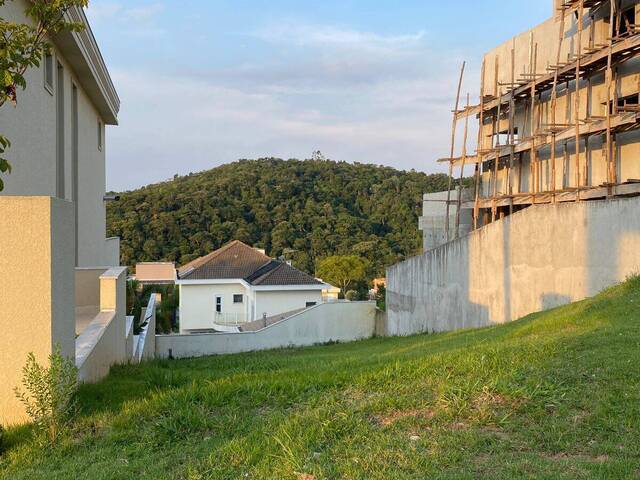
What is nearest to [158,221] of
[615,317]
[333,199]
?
[333,199]

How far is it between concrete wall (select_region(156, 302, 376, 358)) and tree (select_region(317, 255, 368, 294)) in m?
19.0

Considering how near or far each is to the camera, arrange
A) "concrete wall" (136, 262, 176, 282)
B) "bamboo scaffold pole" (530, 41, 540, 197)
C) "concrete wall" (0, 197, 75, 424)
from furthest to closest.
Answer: "concrete wall" (136, 262, 176, 282) → "bamboo scaffold pole" (530, 41, 540, 197) → "concrete wall" (0, 197, 75, 424)

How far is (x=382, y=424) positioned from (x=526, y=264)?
1065 cm

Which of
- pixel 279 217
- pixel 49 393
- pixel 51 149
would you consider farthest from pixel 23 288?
pixel 279 217

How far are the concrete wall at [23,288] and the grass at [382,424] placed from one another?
50 centimetres

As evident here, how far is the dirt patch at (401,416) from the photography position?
16.9 feet

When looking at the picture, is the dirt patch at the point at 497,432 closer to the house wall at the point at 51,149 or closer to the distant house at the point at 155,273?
the house wall at the point at 51,149

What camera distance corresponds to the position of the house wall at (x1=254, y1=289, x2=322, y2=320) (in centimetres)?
3466

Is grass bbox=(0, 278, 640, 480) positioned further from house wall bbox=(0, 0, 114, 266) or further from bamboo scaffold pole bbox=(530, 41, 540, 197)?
bamboo scaffold pole bbox=(530, 41, 540, 197)

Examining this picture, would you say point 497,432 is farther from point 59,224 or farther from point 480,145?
point 480,145

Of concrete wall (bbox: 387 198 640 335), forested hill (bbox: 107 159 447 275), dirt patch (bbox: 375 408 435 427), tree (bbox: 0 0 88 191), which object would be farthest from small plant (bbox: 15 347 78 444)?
forested hill (bbox: 107 159 447 275)

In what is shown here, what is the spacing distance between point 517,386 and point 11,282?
14.0ft

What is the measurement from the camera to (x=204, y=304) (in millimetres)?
37156

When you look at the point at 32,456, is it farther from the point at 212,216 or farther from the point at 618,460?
the point at 212,216
